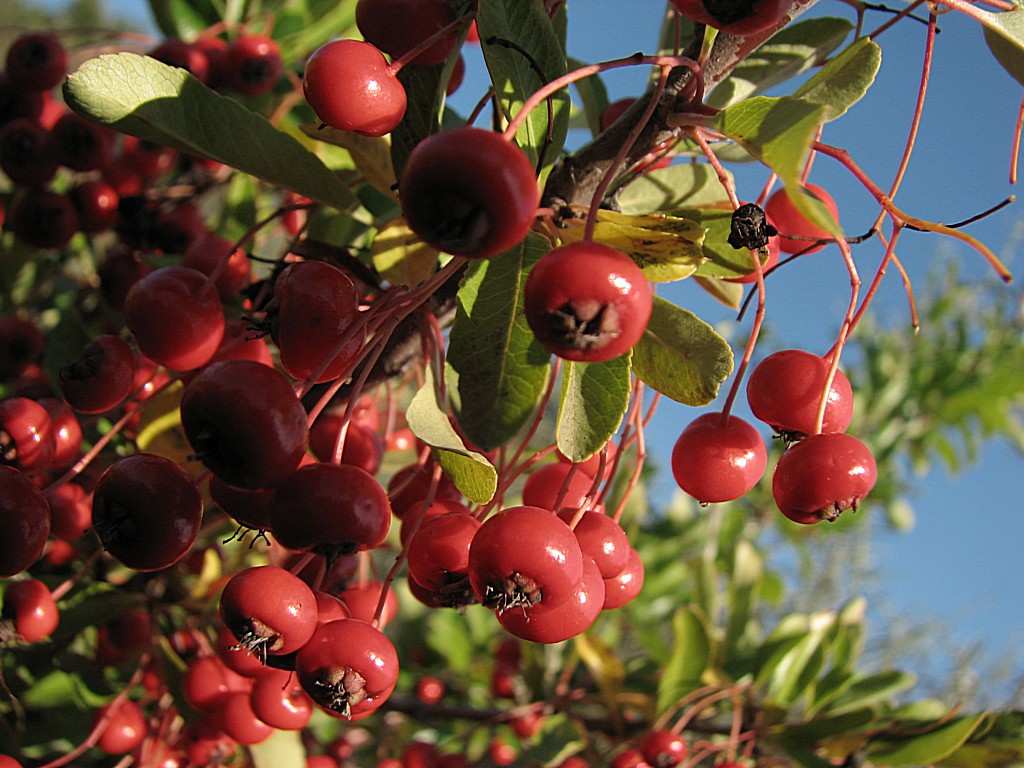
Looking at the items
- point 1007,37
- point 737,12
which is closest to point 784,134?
point 737,12

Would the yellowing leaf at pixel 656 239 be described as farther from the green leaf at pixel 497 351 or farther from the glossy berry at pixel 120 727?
the glossy berry at pixel 120 727

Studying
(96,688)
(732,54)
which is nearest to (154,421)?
(96,688)

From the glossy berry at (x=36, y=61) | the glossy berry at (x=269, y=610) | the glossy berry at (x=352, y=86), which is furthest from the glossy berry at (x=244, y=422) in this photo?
the glossy berry at (x=36, y=61)

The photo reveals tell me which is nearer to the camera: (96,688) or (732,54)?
(732,54)

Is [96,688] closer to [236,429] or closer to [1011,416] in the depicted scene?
[236,429]

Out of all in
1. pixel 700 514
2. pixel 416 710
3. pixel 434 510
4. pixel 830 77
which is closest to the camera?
pixel 830 77

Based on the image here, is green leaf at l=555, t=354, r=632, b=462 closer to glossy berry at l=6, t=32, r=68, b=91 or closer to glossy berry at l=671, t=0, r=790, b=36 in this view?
glossy berry at l=671, t=0, r=790, b=36

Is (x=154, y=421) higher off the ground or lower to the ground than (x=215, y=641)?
higher

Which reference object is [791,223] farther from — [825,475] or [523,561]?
[523,561]
